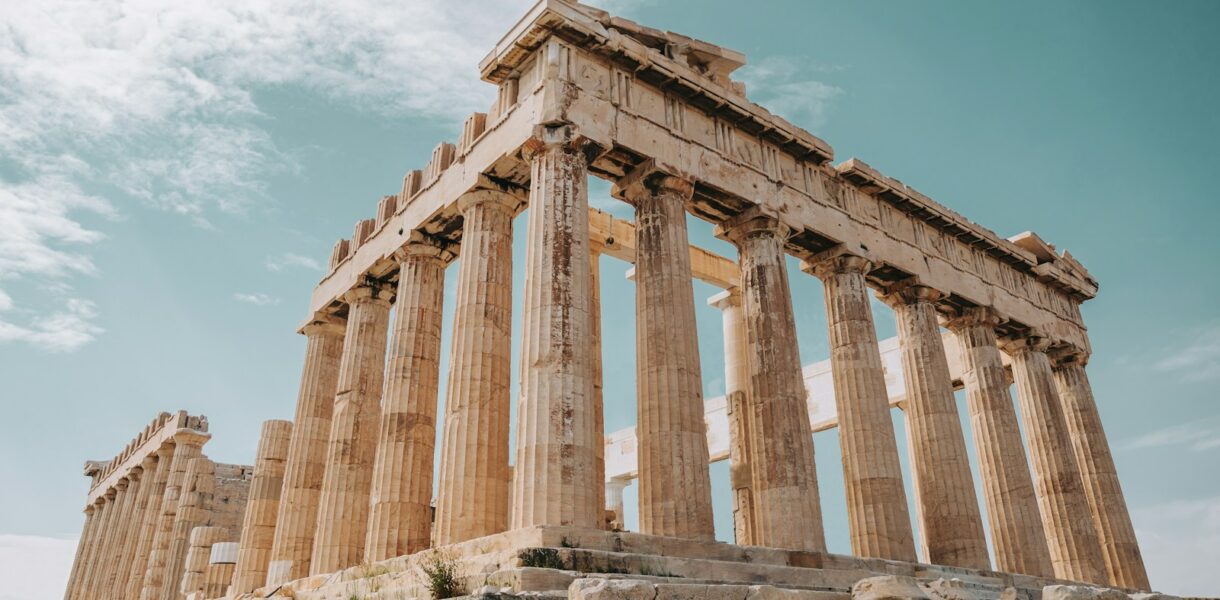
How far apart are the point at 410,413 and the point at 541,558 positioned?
917 cm

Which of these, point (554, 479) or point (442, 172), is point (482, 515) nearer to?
point (554, 479)

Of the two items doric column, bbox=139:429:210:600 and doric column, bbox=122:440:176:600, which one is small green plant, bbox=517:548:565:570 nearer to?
doric column, bbox=139:429:210:600

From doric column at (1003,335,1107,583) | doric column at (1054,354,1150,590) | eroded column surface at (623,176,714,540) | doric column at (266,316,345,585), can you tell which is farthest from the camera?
doric column at (1054,354,1150,590)

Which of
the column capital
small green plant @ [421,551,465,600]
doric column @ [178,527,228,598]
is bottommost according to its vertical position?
small green plant @ [421,551,465,600]

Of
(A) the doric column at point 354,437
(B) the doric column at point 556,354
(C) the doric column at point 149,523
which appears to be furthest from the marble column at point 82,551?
(B) the doric column at point 556,354

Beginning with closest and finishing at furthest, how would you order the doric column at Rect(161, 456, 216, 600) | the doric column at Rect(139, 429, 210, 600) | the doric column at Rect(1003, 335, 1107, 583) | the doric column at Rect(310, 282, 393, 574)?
the doric column at Rect(310, 282, 393, 574) < the doric column at Rect(1003, 335, 1107, 583) < the doric column at Rect(161, 456, 216, 600) < the doric column at Rect(139, 429, 210, 600)

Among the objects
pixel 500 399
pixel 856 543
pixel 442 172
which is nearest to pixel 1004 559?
pixel 856 543

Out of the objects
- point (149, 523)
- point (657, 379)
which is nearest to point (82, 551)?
point (149, 523)

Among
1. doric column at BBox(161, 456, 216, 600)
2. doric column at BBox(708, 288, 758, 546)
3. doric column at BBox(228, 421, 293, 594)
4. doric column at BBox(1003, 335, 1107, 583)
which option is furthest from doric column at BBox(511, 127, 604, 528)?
doric column at BBox(161, 456, 216, 600)

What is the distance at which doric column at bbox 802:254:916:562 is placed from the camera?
19547 millimetres

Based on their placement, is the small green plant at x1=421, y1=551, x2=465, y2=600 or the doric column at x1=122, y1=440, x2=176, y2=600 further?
the doric column at x1=122, y1=440, x2=176, y2=600

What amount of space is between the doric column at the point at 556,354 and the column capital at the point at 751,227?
5.02 meters

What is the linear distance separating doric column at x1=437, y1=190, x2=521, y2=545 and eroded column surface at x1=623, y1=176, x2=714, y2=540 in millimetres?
2828

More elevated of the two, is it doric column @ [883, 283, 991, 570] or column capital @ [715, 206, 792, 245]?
column capital @ [715, 206, 792, 245]
